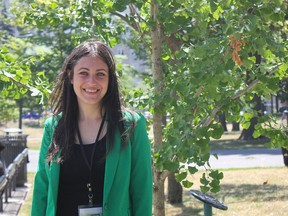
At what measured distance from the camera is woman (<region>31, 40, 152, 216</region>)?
266 centimetres

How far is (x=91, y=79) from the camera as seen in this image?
275 centimetres

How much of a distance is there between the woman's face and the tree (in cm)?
93

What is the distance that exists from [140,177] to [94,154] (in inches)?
9.3

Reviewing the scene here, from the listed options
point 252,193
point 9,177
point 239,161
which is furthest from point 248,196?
point 239,161

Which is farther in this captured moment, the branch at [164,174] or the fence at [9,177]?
the fence at [9,177]

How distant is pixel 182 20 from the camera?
4.47m

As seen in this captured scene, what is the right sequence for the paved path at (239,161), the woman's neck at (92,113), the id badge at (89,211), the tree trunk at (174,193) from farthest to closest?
the paved path at (239,161), the tree trunk at (174,193), the woman's neck at (92,113), the id badge at (89,211)

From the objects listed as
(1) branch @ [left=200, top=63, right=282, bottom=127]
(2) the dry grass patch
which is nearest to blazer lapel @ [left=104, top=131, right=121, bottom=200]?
(1) branch @ [left=200, top=63, right=282, bottom=127]

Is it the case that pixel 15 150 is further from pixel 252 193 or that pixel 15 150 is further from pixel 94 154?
pixel 94 154

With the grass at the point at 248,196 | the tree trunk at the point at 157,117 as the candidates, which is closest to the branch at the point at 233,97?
the tree trunk at the point at 157,117

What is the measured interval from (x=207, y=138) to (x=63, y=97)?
1.26 meters

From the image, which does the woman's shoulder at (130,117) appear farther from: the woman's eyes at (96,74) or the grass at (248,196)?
the grass at (248,196)

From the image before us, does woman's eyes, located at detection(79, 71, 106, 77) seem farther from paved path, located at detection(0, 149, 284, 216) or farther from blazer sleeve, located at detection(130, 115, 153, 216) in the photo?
paved path, located at detection(0, 149, 284, 216)

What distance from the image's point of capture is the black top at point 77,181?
266 centimetres
